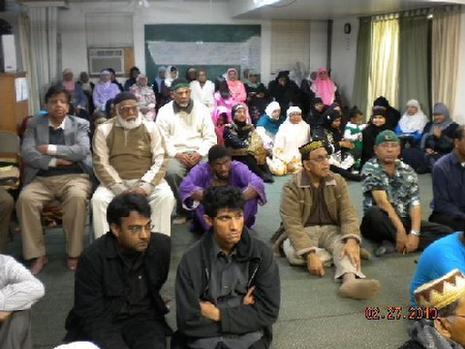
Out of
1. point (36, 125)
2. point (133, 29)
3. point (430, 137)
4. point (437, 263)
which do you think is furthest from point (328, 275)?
point (133, 29)

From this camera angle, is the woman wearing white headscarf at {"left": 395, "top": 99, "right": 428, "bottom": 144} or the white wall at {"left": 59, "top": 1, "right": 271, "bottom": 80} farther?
the white wall at {"left": 59, "top": 1, "right": 271, "bottom": 80}

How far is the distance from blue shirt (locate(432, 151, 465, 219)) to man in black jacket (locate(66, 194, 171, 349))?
7.64 feet

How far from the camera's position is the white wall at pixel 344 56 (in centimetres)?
933

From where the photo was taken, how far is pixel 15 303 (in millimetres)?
1958

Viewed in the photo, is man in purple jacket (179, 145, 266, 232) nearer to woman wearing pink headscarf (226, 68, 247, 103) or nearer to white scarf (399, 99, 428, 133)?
white scarf (399, 99, 428, 133)

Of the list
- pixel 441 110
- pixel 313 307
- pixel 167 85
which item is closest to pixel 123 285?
pixel 313 307

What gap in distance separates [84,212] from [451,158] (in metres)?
2.66

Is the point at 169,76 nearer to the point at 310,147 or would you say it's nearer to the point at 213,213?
the point at 310,147

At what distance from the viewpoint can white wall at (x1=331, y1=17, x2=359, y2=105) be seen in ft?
30.6

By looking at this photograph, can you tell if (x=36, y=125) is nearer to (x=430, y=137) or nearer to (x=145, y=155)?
(x=145, y=155)

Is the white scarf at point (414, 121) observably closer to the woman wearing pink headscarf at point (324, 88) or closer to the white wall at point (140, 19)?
the woman wearing pink headscarf at point (324, 88)

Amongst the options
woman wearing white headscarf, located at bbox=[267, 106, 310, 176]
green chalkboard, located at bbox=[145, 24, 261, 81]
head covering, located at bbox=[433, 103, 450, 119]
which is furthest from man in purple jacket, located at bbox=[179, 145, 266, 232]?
green chalkboard, located at bbox=[145, 24, 261, 81]

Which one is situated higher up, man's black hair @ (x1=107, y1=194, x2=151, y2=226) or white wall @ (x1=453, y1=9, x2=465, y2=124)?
white wall @ (x1=453, y1=9, x2=465, y2=124)

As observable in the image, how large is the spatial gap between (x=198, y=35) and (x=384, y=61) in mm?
3488
